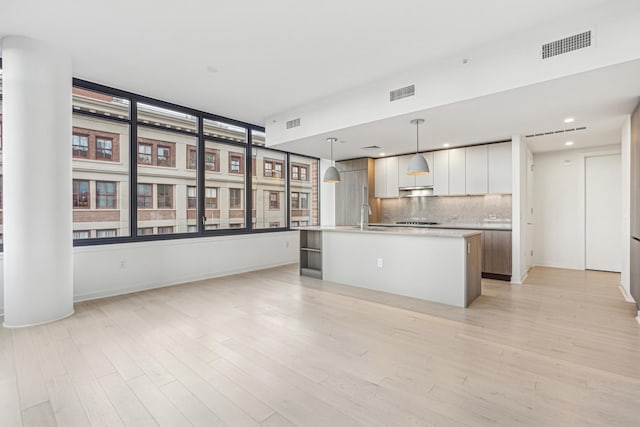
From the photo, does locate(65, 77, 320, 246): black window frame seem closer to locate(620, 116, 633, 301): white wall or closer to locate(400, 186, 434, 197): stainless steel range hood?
locate(400, 186, 434, 197): stainless steel range hood

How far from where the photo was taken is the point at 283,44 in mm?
3328

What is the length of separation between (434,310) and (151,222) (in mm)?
4458

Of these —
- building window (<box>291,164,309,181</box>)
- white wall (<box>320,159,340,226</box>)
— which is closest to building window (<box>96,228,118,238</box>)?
building window (<box>291,164,309,181</box>)

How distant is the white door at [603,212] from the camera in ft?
19.1

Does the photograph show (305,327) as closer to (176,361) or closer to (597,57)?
(176,361)

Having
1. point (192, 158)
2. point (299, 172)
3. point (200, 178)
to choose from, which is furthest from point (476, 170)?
point (192, 158)

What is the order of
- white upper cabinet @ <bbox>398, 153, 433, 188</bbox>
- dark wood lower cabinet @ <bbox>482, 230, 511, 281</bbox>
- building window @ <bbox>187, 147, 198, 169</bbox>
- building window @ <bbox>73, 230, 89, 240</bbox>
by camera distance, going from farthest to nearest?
white upper cabinet @ <bbox>398, 153, 433, 188</bbox> → building window @ <bbox>187, 147, 198, 169</bbox> → dark wood lower cabinet @ <bbox>482, 230, 511, 281</bbox> → building window @ <bbox>73, 230, 89, 240</bbox>

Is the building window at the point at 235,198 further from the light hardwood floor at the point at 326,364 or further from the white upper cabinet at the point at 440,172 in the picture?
the white upper cabinet at the point at 440,172

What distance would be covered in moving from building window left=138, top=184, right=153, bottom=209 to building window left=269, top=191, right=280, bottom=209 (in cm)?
251

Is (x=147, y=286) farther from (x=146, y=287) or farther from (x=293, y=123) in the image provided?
(x=293, y=123)

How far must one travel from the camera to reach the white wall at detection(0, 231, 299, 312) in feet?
13.9

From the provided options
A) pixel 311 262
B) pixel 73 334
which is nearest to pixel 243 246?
pixel 311 262

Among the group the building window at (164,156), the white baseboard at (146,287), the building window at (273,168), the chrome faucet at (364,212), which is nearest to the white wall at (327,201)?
the chrome faucet at (364,212)

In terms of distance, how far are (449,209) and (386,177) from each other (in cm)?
154
